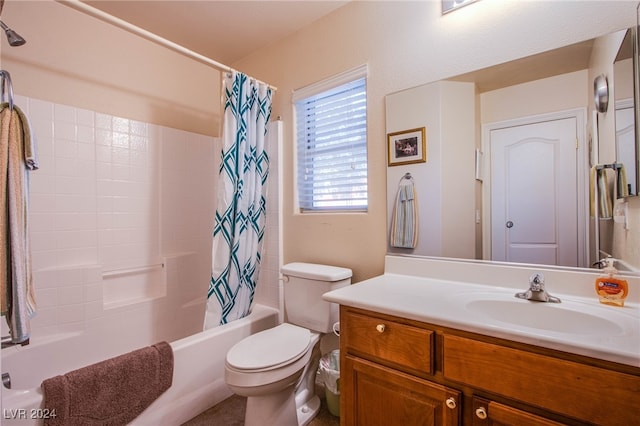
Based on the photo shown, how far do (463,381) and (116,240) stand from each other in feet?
7.00

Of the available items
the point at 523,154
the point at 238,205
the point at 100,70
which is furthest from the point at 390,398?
the point at 100,70

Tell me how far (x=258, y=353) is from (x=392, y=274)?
776 mm

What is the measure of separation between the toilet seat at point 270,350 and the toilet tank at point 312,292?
9 cm

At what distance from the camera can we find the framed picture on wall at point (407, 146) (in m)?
1.53

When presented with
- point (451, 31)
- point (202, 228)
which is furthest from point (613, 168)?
point (202, 228)

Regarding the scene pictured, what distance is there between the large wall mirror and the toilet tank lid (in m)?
0.35

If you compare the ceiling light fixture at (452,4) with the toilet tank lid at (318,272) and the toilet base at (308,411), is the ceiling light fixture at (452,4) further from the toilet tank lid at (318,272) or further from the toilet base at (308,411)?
the toilet base at (308,411)

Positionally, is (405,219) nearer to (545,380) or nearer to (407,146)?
(407,146)

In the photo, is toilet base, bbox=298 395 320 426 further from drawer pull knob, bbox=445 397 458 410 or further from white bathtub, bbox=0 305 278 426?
drawer pull knob, bbox=445 397 458 410

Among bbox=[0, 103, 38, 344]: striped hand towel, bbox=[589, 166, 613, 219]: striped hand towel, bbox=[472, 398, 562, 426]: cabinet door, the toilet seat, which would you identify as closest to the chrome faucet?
bbox=[589, 166, 613, 219]: striped hand towel

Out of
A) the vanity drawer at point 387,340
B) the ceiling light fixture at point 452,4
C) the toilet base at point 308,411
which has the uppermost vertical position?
the ceiling light fixture at point 452,4

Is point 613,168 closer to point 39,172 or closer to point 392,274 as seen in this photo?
point 392,274

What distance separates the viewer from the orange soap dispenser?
100 centimetres

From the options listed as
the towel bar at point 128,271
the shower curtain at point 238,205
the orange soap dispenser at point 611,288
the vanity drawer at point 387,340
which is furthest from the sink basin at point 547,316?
the towel bar at point 128,271
